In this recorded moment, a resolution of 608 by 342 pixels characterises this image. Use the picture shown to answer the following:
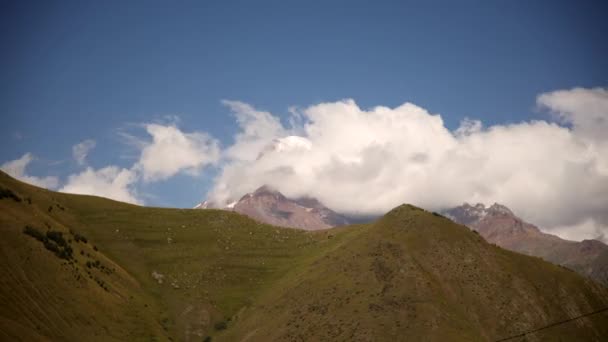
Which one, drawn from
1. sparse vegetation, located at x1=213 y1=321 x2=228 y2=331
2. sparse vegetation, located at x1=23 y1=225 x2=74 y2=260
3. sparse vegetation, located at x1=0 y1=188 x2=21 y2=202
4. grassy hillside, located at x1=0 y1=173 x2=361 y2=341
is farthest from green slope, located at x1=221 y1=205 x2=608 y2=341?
sparse vegetation, located at x1=0 y1=188 x2=21 y2=202

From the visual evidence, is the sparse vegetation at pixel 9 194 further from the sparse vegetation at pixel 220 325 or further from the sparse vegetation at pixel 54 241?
the sparse vegetation at pixel 220 325

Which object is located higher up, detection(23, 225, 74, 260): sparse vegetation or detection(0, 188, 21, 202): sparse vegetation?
detection(0, 188, 21, 202): sparse vegetation

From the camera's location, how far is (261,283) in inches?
5925

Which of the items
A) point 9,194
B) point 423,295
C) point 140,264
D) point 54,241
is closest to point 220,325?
point 140,264

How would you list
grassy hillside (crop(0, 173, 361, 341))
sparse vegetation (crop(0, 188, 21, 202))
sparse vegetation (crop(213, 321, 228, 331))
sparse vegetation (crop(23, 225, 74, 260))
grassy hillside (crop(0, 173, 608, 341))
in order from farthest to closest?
sparse vegetation (crop(213, 321, 228, 331)) → sparse vegetation (crop(0, 188, 21, 202)) → sparse vegetation (crop(23, 225, 74, 260)) → grassy hillside (crop(0, 173, 608, 341)) → grassy hillside (crop(0, 173, 361, 341))

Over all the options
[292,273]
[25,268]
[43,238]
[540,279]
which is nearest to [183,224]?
[292,273]

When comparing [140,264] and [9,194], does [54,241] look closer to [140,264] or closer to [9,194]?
[9,194]

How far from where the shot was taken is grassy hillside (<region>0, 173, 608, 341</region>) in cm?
10725

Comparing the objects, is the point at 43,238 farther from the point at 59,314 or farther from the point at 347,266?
the point at 347,266

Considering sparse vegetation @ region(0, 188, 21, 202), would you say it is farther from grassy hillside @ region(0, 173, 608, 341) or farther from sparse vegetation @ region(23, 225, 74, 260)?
sparse vegetation @ region(23, 225, 74, 260)

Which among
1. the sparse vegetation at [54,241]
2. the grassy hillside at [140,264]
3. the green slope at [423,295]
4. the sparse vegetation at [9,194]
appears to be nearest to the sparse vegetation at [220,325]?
the grassy hillside at [140,264]

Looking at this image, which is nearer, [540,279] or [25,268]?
[25,268]

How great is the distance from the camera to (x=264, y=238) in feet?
575

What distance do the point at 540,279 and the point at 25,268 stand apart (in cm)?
11266
